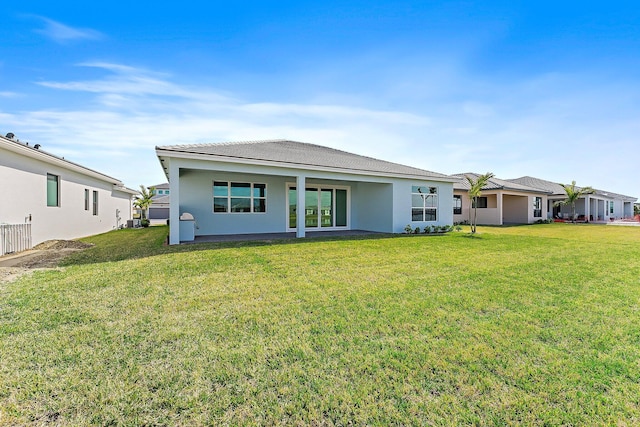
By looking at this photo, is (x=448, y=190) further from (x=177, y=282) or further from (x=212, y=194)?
(x=177, y=282)

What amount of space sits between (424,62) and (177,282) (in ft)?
36.1

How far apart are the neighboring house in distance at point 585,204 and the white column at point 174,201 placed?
1235 inches

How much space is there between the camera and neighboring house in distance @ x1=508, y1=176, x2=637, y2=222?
2839 cm

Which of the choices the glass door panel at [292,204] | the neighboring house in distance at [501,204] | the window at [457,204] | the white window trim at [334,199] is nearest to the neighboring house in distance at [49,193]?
the white window trim at [334,199]

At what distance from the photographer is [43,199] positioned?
1096cm

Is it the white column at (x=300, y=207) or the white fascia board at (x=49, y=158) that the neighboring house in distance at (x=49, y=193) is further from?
the white column at (x=300, y=207)

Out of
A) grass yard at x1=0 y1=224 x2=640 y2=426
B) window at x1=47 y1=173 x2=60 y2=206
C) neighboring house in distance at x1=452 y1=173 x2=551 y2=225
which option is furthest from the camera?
neighboring house in distance at x1=452 y1=173 x2=551 y2=225

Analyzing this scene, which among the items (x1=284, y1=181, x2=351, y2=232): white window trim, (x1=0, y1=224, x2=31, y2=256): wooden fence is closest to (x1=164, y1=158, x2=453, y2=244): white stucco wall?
(x1=284, y1=181, x2=351, y2=232): white window trim

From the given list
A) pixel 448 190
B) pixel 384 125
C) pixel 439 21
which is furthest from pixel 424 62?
pixel 448 190

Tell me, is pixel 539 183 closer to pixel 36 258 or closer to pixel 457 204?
pixel 457 204

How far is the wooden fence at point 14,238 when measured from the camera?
8.46m

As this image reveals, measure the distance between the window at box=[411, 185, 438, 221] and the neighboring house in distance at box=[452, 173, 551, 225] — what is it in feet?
21.6

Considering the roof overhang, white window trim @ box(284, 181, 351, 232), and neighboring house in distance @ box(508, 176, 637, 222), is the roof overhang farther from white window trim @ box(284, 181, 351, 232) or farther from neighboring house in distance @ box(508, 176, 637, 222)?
neighboring house in distance @ box(508, 176, 637, 222)

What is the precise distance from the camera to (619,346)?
3088mm
